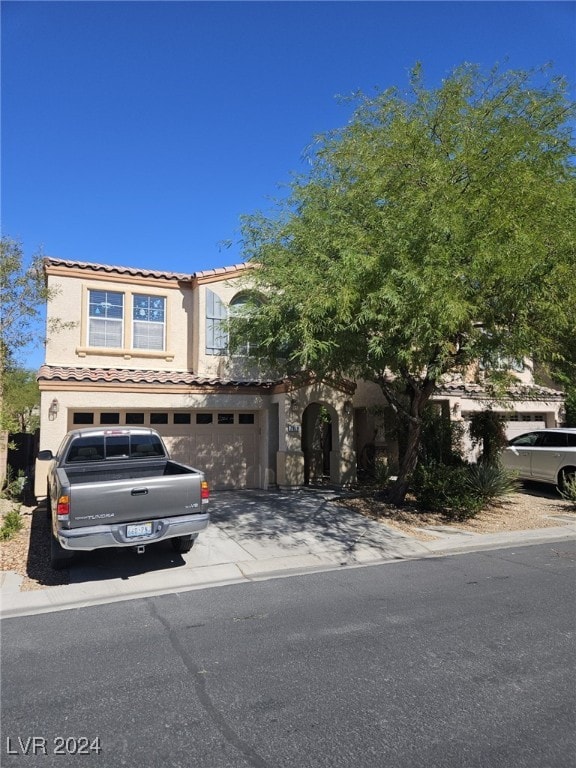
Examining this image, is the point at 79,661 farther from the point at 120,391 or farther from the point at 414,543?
the point at 120,391

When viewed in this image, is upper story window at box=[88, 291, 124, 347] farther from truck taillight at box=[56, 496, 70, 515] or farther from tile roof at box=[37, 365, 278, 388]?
truck taillight at box=[56, 496, 70, 515]

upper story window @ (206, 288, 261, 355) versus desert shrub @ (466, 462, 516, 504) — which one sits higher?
upper story window @ (206, 288, 261, 355)

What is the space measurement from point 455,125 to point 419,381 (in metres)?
5.29

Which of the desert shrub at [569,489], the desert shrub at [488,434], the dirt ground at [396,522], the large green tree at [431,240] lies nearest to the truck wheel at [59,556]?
the dirt ground at [396,522]

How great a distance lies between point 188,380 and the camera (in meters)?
14.0

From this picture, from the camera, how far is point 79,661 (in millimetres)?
4805

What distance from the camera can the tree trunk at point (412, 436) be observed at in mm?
11867

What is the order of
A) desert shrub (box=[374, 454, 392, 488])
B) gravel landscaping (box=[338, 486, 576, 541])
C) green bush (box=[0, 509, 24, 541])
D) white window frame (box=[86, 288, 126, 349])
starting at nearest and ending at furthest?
green bush (box=[0, 509, 24, 541]) → gravel landscaping (box=[338, 486, 576, 541]) → white window frame (box=[86, 288, 126, 349]) → desert shrub (box=[374, 454, 392, 488])

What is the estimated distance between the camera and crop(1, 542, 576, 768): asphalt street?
343 cm

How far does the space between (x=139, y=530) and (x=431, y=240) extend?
5979mm

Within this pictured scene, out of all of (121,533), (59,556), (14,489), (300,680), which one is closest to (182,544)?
(121,533)

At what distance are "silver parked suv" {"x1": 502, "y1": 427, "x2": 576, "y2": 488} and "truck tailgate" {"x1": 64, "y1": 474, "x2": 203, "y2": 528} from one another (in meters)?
10.2

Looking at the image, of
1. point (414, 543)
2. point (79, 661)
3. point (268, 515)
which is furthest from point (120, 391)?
point (79, 661)

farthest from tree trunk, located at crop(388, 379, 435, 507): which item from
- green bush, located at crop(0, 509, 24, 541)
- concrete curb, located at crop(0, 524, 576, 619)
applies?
green bush, located at crop(0, 509, 24, 541)
